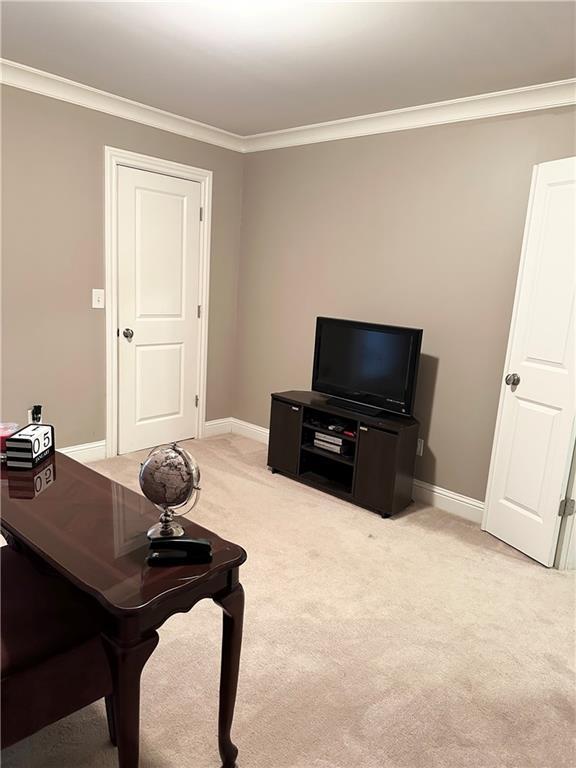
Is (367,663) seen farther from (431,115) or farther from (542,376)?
(431,115)

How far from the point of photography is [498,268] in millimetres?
3305

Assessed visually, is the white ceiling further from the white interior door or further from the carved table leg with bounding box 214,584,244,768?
the carved table leg with bounding box 214,584,244,768

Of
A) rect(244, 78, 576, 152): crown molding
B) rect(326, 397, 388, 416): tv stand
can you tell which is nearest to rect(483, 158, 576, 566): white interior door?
rect(244, 78, 576, 152): crown molding

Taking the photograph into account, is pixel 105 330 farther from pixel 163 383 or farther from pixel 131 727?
pixel 131 727

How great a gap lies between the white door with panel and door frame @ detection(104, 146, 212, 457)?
0.04 metres

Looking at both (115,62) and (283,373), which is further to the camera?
(283,373)

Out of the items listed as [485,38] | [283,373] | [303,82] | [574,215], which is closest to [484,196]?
[574,215]

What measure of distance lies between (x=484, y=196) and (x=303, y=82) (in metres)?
1.24

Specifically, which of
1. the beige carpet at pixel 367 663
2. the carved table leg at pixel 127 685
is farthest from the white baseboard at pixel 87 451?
the carved table leg at pixel 127 685

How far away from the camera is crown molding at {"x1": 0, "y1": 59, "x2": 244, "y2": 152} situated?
3.28m

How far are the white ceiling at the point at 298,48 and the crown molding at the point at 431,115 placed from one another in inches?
2.6

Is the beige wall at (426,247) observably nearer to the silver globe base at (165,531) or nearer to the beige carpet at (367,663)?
the beige carpet at (367,663)

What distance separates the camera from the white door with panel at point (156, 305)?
4.08 metres

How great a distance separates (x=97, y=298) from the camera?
12.9 ft
